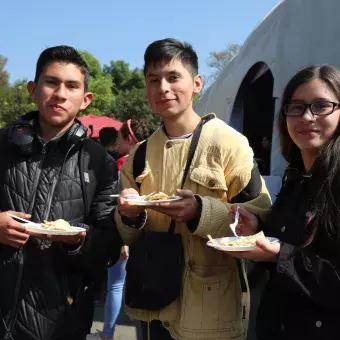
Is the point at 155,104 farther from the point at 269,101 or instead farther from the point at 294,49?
the point at 269,101

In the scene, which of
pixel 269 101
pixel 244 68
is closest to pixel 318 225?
pixel 244 68

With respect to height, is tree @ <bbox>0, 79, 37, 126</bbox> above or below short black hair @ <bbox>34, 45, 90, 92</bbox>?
above

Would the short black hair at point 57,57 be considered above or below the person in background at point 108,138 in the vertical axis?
above

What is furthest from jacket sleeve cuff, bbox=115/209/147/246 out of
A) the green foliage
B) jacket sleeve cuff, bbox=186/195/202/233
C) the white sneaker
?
the green foliage

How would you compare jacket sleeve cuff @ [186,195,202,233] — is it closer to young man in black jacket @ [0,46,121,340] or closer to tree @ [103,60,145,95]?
young man in black jacket @ [0,46,121,340]

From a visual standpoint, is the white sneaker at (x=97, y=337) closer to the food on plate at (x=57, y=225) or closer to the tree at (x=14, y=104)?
the food on plate at (x=57, y=225)

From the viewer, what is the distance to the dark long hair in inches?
73.2

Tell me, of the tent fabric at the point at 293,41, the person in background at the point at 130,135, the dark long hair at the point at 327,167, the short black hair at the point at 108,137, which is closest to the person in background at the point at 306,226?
the dark long hair at the point at 327,167

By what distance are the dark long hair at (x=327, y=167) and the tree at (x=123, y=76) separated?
5871cm

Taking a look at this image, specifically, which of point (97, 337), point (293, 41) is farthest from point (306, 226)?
point (293, 41)

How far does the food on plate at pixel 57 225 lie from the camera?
2.12 metres

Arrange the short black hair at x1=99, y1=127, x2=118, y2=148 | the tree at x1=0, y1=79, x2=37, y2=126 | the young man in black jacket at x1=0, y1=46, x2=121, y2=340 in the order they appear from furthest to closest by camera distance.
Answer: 1. the tree at x1=0, y1=79, x2=37, y2=126
2. the short black hair at x1=99, y1=127, x2=118, y2=148
3. the young man in black jacket at x1=0, y1=46, x2=121, y2=340

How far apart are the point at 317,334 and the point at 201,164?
3.21 ft

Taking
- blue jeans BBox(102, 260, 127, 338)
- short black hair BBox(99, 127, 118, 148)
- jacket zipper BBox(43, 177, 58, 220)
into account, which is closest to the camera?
jacket zipper BBox(43, 177, 58, 220)
